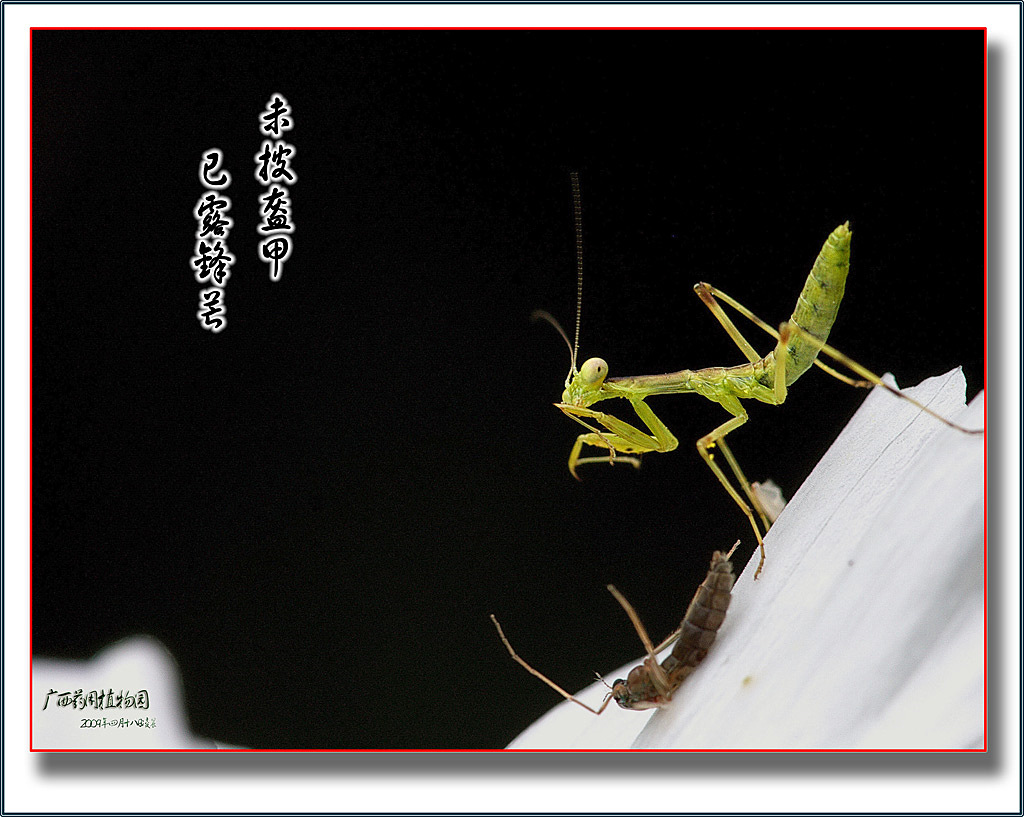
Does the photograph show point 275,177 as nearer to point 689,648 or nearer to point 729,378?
point 729,378

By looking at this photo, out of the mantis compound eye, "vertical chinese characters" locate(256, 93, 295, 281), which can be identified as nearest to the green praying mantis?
the mantis compound eye

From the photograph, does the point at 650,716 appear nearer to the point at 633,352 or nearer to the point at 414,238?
the point at 633,352

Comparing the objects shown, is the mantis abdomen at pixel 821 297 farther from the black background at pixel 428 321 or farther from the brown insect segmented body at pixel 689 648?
the brown insect segmented body at pixel 689 648

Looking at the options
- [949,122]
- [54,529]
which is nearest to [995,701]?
[949,122]

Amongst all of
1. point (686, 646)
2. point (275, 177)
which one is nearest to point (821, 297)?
point (686, 646)

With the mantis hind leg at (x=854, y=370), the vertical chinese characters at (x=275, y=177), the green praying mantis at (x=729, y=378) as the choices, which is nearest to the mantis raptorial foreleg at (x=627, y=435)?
the green praying mantis at (x=729, y=378)
